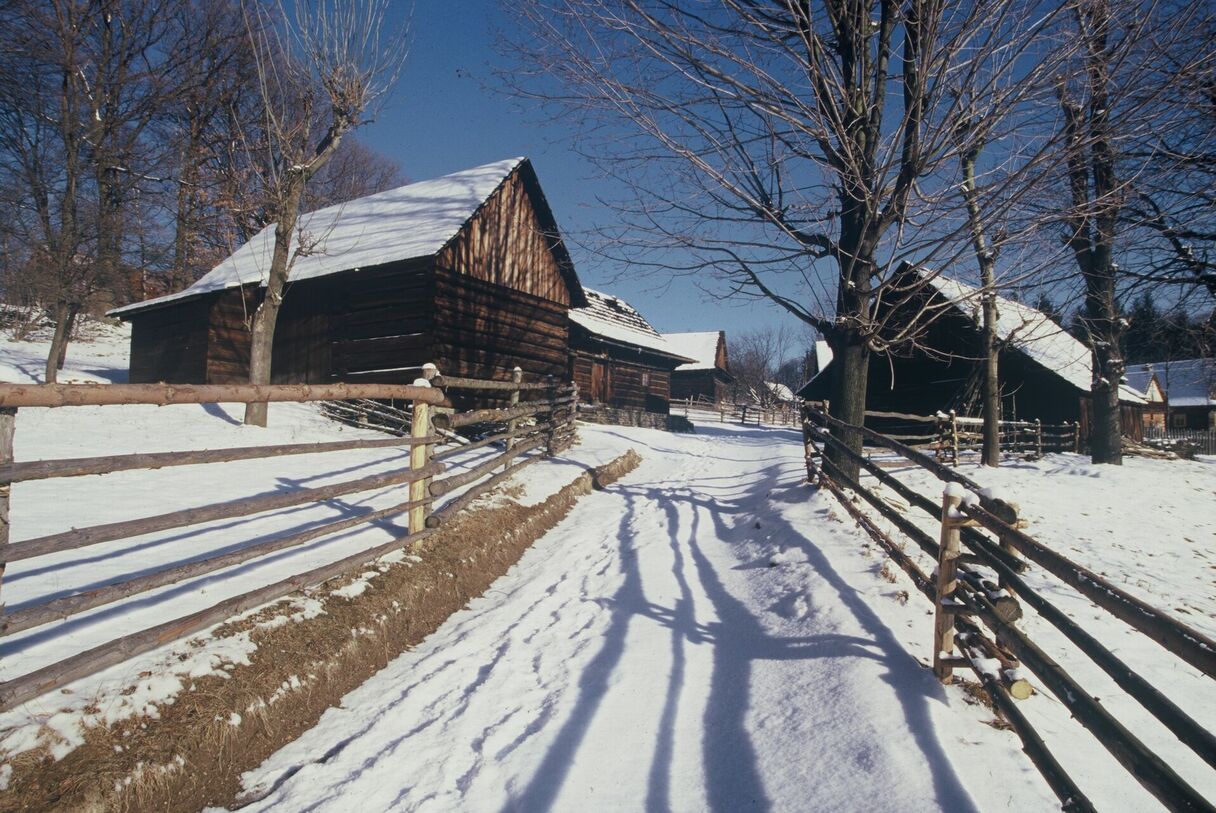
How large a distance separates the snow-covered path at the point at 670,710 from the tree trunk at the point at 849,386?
2018 millimetres

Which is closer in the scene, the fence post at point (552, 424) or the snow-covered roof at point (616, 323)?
the fence post at point (552, 424)

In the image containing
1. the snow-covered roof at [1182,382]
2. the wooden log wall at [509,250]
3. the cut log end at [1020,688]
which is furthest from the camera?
the snow-covered roof at [1182,382]

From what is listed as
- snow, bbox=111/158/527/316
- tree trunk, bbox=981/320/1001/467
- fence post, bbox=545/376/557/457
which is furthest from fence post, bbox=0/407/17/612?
tree trunk, bbox=981/320/1001/467

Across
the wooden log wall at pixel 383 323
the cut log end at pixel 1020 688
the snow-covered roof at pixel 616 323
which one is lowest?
the cut log end at pixel 1020 688

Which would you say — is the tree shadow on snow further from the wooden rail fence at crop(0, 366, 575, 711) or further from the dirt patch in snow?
the wooden rail fence at crop(0, 366, 575, 711)

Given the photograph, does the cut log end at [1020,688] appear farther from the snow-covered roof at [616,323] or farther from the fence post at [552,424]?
the snow-covered roof at [616,323]

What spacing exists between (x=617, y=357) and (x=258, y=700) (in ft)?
73.4

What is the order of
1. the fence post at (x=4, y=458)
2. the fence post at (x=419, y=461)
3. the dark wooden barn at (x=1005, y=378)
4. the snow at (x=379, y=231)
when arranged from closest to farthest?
the fence post at (x=4, y=458) → the fence post at (x=419, y=461) → the snow at (x=379, y=231) → the dark wooden barn at (x=1005, y=378)

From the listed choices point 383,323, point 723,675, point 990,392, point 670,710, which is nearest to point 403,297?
point 383,323

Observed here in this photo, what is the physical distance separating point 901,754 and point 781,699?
781mm

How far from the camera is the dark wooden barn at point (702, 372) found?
146 feet

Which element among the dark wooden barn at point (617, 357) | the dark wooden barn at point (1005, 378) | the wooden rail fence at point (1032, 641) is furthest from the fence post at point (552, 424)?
the dark wooden barn at point (1005, 378)

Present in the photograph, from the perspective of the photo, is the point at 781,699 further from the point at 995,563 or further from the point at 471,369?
the point at 471,369

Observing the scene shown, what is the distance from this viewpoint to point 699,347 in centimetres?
4625
